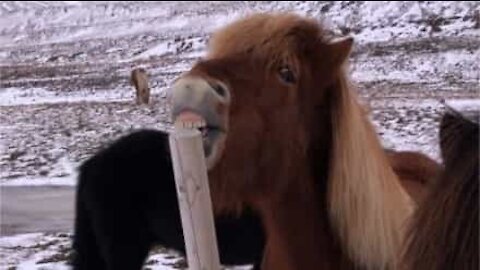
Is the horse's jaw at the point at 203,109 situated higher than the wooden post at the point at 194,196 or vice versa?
the horse's jaw at the point at 203,109

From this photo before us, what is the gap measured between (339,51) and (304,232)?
59 cm

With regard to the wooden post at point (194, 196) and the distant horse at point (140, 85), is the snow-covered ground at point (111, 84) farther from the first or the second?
the wooden post at point (194, 196)

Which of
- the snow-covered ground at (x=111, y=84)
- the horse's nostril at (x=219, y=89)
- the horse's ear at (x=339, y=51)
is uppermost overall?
the horse's ear at (x=339, y=51)

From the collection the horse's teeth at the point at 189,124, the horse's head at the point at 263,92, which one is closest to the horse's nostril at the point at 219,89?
the horse's head at the point at 263,92

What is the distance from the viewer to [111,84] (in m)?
11.6

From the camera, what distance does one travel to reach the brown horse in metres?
2.55

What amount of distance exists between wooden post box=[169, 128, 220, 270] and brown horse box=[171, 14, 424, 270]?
0.37 metres

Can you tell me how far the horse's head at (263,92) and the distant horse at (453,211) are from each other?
46cm

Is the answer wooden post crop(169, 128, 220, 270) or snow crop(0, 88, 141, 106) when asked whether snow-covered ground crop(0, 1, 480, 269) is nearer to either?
snow crop(0, 88, 141, 106)

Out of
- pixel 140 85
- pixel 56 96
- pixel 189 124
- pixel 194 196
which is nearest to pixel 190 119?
pixel 189 124

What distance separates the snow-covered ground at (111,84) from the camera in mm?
7184

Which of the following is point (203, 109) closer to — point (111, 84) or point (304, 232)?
point (304, 232)

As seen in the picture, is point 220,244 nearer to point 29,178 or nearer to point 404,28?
point 29,178

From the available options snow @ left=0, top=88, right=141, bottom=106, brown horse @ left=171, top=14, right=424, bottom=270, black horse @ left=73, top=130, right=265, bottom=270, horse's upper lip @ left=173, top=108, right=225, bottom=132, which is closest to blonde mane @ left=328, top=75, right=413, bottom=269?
brown horse @ left=171, top=14, right=424, bottom=270
